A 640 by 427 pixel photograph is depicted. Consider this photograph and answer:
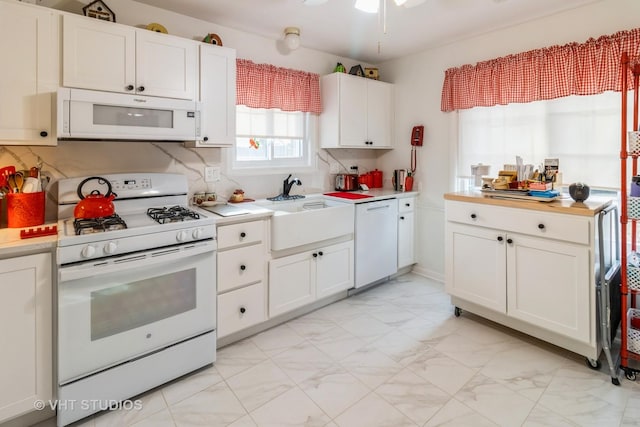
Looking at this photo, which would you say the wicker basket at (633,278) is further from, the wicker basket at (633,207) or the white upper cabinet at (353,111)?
the white upper cabinet at (353,111)

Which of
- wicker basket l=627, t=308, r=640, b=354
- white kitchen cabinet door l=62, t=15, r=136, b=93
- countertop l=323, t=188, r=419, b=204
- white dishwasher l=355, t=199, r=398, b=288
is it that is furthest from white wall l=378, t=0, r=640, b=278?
white kitchen cabinet door l=62, t=15, r=136, b=93

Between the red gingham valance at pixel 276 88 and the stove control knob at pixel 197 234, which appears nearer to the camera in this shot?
the stove control knob at pixel 197 234

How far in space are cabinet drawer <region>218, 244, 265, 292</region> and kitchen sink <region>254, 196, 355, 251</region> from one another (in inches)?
5.9

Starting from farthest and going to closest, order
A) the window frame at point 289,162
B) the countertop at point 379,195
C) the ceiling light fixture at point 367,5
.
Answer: the countertop at point 379,195 < the window frame at point 289,162 < the ceiling light fixture at point 367,5

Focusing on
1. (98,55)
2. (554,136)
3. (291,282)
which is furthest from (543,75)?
(98,55)

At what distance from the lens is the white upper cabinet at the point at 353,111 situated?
3.51m

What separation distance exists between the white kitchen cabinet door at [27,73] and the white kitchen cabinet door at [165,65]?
430 mm

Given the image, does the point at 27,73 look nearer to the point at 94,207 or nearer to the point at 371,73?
the point at 94,207

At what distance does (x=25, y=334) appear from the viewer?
5.46ft

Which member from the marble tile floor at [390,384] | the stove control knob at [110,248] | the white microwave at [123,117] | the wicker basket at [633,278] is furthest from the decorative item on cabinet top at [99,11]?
the wicker basket at [633,278]

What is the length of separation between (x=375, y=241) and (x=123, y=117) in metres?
2.29

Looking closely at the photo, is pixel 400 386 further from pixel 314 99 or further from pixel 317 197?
pixel 314 99

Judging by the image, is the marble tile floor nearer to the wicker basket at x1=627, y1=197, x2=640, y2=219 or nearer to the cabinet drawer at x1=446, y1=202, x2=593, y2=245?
the cabinet drawer at x1=446, y1=202, x2=593, y2=245

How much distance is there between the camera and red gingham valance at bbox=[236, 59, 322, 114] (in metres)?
3.00
